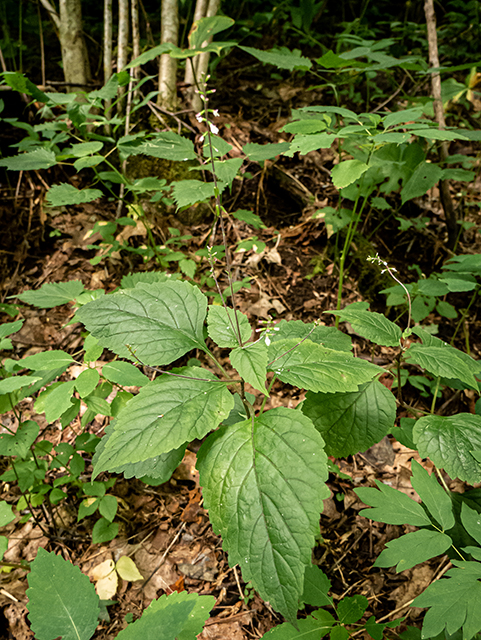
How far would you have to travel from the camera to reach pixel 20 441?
172cm

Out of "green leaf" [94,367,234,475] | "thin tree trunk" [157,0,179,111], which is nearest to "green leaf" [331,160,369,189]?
"green leaf" [94,367,234,475]

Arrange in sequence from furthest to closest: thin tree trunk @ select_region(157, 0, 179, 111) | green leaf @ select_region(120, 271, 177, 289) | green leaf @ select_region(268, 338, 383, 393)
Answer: thin tree trunk @ select_region(157, 0, 179, 111), green leaf @ select_region(120, 271, 177, 289), green leaf @ select_region(268, 338, 383, 393)

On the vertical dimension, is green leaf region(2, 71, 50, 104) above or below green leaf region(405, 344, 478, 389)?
above

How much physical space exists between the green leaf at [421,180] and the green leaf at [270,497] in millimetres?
2257

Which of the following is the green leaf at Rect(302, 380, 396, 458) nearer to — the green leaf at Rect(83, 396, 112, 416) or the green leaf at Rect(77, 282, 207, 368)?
the green leaf at Rect(77, 282, 207, 368)

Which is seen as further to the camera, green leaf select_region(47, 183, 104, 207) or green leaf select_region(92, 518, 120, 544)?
green leaf select_region(47, 183, 104, 207)

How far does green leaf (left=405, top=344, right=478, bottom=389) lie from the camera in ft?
3.88

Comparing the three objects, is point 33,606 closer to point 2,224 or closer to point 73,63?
point 2,224

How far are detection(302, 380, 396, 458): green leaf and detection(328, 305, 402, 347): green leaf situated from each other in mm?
201

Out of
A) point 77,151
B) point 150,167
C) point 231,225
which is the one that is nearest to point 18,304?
point 77,151

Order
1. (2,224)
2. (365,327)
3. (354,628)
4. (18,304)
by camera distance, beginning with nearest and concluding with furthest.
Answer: (365,327)
(354,628)
(18,304)
(2,224)

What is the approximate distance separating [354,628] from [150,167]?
12.6 ft

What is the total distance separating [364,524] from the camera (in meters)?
1.85

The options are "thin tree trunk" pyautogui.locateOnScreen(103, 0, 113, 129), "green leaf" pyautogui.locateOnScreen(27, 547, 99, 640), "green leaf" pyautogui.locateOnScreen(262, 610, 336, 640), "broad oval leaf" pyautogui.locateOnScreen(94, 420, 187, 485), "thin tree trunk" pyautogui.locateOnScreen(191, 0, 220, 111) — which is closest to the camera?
"green leaf" pyautogui.locateOnScreen(27, 547, 99, 640)
